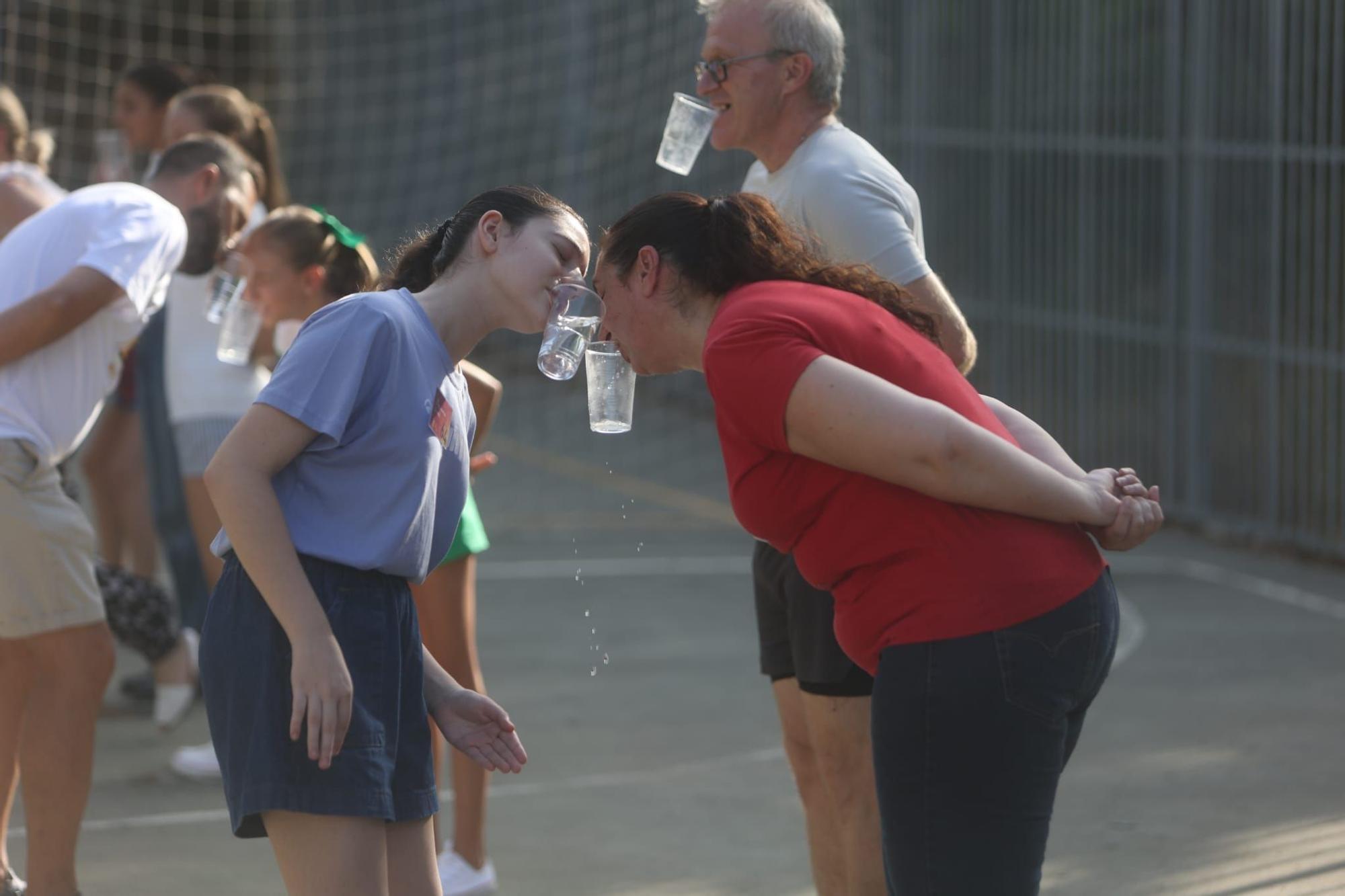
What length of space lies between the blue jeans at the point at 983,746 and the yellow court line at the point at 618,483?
22.0ft

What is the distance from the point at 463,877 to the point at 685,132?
189 centimetres

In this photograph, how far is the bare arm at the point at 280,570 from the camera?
2459mm

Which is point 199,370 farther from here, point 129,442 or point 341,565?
point 341,565

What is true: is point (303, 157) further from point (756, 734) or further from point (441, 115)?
point (756, 734)

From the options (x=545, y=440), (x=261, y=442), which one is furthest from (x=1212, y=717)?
(x=545, y=440)

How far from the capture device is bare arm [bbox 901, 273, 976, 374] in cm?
354

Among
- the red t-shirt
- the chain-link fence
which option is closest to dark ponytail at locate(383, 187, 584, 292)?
the red t-shirt

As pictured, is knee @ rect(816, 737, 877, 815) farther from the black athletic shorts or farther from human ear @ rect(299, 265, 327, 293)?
human ear @ rect(299, 265, 327, 293)

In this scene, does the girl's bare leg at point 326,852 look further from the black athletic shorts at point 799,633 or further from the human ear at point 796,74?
the human ear at point 796,74

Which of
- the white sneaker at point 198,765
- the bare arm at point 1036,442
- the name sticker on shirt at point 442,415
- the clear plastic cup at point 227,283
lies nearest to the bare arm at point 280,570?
the name sticker on shirt at point 442,415

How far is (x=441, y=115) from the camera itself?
15633mm

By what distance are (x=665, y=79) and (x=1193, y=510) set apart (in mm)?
5422

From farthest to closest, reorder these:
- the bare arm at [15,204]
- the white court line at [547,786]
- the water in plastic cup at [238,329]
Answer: the white court line at [547,786], the water in plastic cup at [238,329], the bare arm at [15,204]

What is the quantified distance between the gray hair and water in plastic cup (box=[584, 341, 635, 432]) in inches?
40.7
